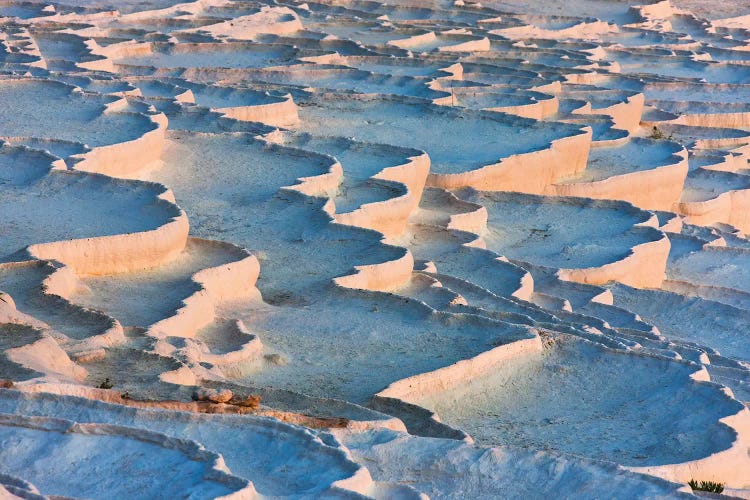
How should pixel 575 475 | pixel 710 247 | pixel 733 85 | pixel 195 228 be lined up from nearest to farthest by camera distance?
pixel 575 475, pixel 195 228, pixel 710 247, pixel 733 85

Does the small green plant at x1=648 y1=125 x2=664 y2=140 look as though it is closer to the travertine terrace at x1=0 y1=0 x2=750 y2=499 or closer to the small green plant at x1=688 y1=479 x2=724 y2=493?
the travertine terrace at x1=0 y1=0 x2=750 y2=499

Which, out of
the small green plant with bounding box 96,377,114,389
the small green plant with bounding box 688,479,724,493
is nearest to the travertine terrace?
the small green plant with bounding box 96,377,114,389

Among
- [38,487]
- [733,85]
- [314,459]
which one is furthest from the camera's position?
[733,85]

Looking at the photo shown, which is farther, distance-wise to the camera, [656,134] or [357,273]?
[656,134]

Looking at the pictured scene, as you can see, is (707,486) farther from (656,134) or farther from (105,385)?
(656,134)

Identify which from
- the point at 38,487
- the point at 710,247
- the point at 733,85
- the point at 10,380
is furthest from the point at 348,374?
the point at 733,85

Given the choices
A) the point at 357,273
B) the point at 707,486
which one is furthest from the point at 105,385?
the point at 357,273

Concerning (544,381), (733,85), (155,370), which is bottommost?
(733,85)

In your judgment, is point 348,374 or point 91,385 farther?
point 348,374

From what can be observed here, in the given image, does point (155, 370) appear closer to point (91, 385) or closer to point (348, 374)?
point (91, 385)
